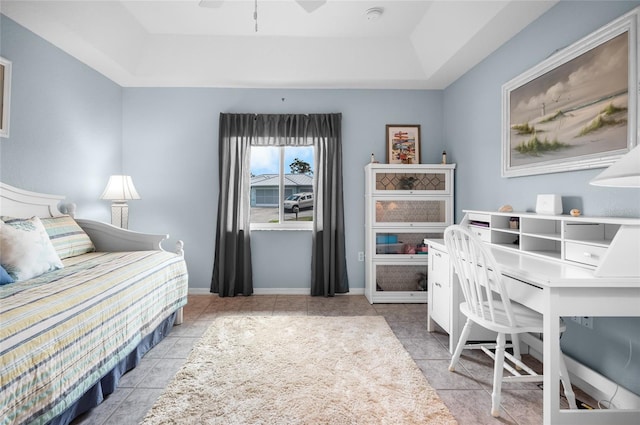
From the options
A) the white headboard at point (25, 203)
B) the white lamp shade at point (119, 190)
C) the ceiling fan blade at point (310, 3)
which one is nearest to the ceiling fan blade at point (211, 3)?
the ceiling fan blade at point (310, 3)

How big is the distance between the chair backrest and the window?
2210 mm

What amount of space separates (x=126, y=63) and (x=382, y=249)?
128 inches

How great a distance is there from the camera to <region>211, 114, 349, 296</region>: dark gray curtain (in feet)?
12.5

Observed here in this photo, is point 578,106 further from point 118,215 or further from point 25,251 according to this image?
point 118,215

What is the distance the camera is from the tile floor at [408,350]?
1708mm

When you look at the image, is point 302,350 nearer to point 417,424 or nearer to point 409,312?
point 417,424

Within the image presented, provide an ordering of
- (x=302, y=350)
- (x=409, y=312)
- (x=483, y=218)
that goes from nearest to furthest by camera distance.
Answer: (x=302, y=350)
(x=483, y=218)
(x=409, y=312)

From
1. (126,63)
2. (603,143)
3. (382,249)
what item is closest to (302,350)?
(382,249)

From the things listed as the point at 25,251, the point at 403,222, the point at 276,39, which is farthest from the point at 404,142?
the point at 25,251

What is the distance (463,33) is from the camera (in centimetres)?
273

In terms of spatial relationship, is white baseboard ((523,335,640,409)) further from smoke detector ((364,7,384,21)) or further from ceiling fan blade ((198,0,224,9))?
ceiling fan blade ((198,0,224,9))

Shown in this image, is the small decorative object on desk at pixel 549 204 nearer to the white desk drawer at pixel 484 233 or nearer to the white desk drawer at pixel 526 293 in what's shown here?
the white desk drawer at pixel 484 233

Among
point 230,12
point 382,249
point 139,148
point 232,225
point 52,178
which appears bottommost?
point 382,249

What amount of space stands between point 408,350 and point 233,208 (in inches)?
93.7
